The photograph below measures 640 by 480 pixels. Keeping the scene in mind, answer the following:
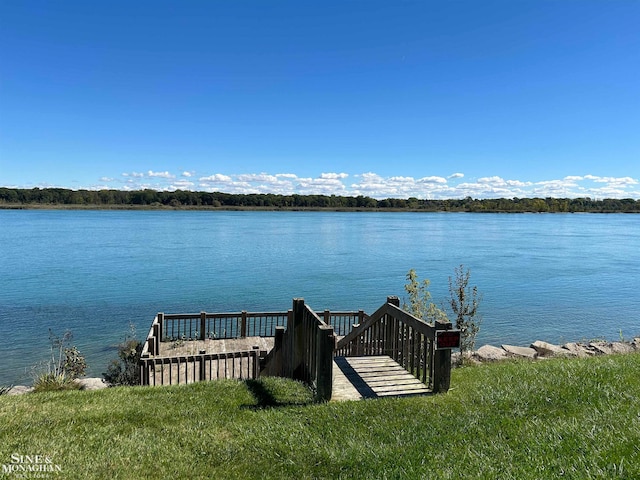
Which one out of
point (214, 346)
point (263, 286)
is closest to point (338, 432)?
point (214, 346)

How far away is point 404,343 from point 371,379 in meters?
1.03

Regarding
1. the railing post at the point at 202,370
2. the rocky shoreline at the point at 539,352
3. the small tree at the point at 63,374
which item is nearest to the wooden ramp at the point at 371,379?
the railing post at the point at 202,370

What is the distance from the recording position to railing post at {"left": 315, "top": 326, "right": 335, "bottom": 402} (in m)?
5.83

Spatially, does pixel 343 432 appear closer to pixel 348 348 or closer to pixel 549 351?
pixel 348 348

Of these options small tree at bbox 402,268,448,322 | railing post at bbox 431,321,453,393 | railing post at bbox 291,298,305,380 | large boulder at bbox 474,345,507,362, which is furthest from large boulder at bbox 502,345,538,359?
railing post at bbox 291,298,305,380

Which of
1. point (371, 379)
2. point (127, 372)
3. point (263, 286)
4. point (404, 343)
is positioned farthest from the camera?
point (263, 286)

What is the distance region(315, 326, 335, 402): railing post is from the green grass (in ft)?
0.74

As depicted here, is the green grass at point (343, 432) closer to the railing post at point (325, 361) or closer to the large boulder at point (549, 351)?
the railing post at point (325, 361)

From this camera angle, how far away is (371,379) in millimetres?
6805

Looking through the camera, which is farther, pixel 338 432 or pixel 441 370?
pixel 441 370

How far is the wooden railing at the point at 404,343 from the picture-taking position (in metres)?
6.08

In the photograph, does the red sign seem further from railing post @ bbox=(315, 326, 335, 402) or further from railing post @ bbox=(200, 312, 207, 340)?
railing post @ bbox=(200, 312, 207, 340)

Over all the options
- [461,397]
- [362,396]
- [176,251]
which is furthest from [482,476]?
[176,251]

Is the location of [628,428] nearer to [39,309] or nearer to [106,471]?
[106,471]
